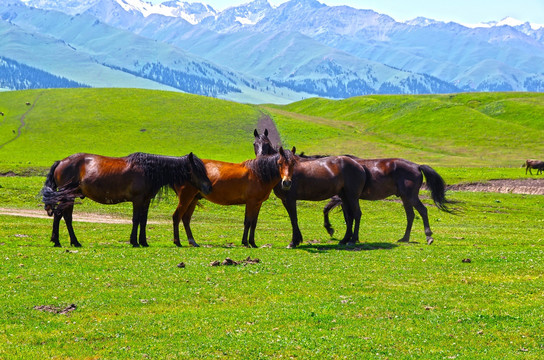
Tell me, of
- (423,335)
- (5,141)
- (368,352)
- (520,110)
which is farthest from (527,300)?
(520,110)

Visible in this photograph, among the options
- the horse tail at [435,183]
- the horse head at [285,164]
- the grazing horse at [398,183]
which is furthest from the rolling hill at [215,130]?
the horse head at [285,164]

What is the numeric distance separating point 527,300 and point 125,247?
14427 millimetres

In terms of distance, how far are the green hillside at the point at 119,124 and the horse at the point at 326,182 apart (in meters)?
67.5

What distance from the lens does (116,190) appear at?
22.7 meters

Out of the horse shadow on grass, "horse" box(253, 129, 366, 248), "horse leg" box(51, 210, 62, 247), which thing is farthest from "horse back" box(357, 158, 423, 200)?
"horse leg" box(51, 210, 62, 247)

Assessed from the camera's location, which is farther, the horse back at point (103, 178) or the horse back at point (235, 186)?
the horse back at point (235, 186)

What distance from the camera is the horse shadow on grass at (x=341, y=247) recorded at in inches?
917

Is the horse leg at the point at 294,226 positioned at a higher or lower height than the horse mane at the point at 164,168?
lower

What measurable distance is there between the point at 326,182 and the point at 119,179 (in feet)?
27.7

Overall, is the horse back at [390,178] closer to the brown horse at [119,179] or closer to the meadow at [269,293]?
the meadow at [269,293]

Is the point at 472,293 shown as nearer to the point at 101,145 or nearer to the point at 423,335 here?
the point at 423,335

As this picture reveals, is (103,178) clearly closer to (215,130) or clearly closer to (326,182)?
(326,182)

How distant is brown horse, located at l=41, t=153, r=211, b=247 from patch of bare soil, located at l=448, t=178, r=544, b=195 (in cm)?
4969

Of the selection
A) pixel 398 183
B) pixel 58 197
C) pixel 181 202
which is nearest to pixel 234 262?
pixel 181 202
